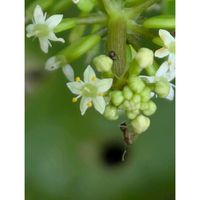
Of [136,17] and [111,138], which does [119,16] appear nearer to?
[136,17]

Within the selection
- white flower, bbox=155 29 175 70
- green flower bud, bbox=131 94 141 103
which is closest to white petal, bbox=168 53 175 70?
white flower, bbox=155 29 175 70

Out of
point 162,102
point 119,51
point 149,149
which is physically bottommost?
point 149,149

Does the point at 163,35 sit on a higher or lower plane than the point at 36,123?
higher

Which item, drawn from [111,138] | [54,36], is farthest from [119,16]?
[111,138]

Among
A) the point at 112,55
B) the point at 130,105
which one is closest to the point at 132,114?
the point at 130,105

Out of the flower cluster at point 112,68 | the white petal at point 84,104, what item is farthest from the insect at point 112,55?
the white petal at point 84,104

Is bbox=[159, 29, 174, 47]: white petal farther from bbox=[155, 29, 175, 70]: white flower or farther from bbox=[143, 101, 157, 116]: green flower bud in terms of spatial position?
bbox=[143, 101, 157, 116]: green flower bud

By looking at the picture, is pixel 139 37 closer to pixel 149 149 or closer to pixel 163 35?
pixel 163 35
